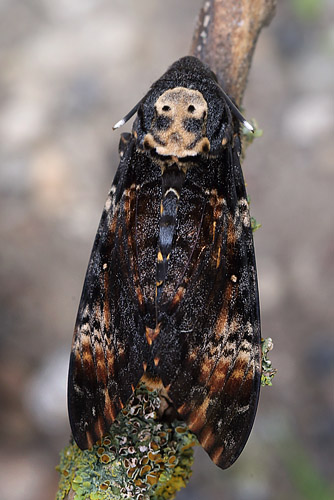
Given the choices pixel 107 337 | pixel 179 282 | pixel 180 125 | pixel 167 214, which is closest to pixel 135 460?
pixel 107 337

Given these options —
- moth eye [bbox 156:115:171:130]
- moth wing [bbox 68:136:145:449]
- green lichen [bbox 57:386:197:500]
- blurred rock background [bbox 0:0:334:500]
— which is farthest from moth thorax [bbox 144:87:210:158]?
blurred rock background [bbox 0:0:334:500]

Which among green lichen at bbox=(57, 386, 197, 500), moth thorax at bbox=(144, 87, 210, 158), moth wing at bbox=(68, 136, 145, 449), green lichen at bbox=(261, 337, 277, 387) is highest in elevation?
moth thorax at bbox=(144, 87, 210, 158)

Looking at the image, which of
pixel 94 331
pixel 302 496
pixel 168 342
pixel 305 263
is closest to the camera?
pixel 168 342

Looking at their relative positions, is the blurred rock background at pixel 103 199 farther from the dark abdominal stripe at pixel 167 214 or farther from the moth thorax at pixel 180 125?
the moth thorax at pixel 180 125

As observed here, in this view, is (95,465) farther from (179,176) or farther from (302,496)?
(302,496)

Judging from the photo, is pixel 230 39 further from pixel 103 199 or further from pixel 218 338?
pixel 103 199

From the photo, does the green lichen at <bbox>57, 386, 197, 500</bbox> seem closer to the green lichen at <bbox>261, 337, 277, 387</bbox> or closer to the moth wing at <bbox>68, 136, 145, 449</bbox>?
the moth wing at <bbox>68, 136, 145, 449</bbox>

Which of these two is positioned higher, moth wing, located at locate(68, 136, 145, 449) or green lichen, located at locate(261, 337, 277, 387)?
moth wing, located at locate(68, 136, 145, 449)

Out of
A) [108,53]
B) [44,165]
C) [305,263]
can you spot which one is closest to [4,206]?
[44,165]

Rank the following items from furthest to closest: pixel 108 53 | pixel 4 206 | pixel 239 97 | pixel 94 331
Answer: pixel 108 53, pixel 4 206, pixel 239 97, pixel 94 331
